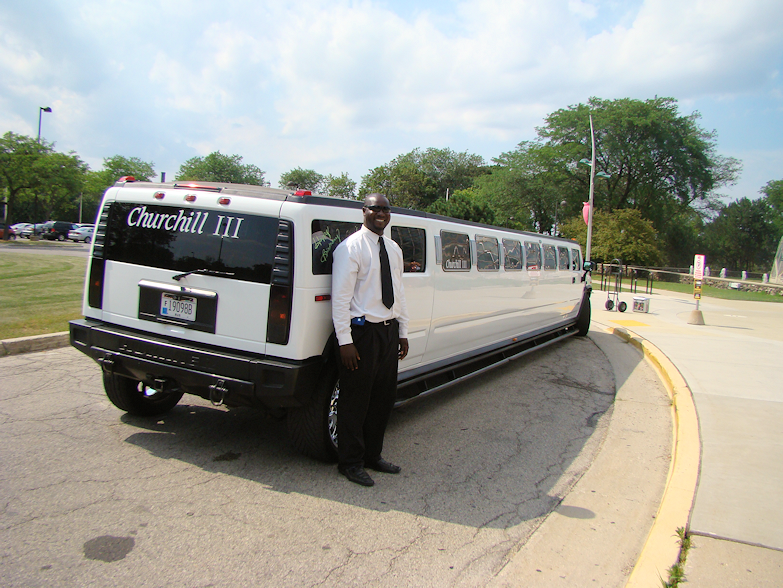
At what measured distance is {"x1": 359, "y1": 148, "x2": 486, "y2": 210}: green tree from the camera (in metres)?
57.0

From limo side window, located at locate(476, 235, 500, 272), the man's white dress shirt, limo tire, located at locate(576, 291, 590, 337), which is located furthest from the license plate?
limo tire, located at locate(576, 291, 590, 337)

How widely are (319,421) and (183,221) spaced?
5.86 ft

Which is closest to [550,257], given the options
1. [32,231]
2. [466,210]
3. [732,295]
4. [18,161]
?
[732,295]

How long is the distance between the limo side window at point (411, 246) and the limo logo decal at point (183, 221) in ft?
4.82

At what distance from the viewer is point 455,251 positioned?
582 cm

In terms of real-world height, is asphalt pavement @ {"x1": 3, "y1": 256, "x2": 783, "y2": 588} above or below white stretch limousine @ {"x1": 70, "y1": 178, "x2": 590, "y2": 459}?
below

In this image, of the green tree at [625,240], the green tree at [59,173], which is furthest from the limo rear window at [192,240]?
the green tree at [625,240]

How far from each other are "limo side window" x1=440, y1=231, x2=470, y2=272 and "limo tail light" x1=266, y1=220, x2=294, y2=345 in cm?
220

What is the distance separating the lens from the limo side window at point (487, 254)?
641cm

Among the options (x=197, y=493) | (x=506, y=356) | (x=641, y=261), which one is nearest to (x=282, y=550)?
(x=197, y=493)

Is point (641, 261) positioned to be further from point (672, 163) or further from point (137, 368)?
point (137, 368)

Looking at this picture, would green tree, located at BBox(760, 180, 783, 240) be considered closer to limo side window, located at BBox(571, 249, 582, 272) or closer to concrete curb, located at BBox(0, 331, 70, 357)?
limo side window, located at BBox(571, 249, 582, 272)

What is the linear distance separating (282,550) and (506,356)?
542cm

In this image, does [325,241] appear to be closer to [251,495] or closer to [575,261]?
[251,495]
